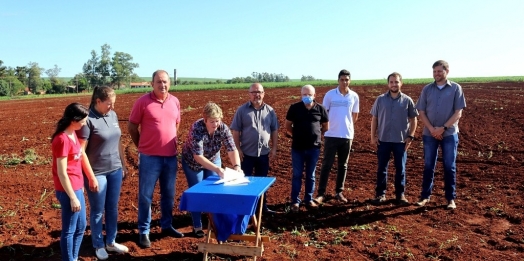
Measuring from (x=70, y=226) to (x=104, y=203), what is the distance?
55 cm

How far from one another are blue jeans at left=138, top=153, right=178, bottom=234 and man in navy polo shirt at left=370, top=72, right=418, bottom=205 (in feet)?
10.6

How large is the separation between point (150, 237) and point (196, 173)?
3.39 feet

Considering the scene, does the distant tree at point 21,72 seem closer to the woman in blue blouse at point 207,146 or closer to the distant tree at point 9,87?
the distant tree at point 9,87

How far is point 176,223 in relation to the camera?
548 centimetres

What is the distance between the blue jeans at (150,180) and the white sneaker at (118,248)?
0.91ft

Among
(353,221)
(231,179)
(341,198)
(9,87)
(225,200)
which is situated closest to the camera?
(225,200)

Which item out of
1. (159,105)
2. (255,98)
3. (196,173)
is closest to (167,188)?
(196,173)

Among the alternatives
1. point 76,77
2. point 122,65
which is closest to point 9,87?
point 76,77

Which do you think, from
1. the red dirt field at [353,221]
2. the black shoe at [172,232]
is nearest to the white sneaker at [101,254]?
the red dirt field at [353,221]

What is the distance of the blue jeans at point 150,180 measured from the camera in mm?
4504

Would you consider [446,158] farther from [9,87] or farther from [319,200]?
[9,87]

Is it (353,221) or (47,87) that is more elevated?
(47,87)

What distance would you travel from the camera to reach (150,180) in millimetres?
4531

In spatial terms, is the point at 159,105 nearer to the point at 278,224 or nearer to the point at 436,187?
the point at 278,224
